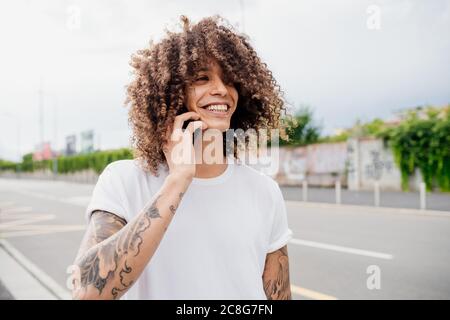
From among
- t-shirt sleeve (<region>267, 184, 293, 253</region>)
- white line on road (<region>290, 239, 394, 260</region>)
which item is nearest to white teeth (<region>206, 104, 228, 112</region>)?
t-shirt sleeve (<region>267, 184, 293, 253</region>)

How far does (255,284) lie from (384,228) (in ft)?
24.0

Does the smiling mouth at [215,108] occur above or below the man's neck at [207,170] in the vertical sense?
above

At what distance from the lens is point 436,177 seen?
1439cm

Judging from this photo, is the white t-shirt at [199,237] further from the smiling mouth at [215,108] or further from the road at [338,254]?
the road at [338,254]

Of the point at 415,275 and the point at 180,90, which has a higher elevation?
the point at 180,90

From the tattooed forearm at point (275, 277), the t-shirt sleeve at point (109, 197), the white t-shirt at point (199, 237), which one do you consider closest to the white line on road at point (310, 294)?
the tattooed forearm at point (275, 277)

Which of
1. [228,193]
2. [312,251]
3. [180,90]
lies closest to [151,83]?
[180,90]

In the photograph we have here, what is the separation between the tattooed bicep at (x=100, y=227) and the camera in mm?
1180

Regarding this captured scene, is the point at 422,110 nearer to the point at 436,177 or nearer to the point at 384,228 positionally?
the point at 436,177

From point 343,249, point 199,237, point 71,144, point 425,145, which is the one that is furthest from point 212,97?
point 71,144

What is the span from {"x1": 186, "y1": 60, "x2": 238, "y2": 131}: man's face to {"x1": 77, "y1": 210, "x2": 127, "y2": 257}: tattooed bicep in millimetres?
467

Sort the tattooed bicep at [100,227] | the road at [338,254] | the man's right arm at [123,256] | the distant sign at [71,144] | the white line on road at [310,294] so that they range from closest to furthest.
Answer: the man's right arm at [123,256]
the tattooed bicep at [100,227]
the white line on road at [310,294]
the road at [338,254]
the distant sign at [71,144]

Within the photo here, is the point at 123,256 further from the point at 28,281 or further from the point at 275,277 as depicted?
the point at 28,281

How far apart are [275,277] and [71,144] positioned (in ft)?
173
